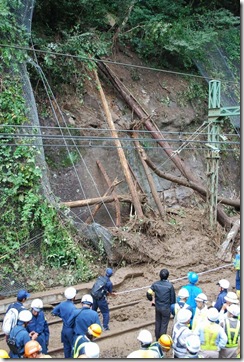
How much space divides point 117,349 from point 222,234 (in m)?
7.46

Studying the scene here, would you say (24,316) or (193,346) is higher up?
(193,346)

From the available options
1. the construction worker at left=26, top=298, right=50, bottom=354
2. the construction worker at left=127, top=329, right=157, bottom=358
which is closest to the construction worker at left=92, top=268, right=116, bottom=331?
the construction worker at left=26, top=298, right=50, bottom=354

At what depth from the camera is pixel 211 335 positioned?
22.3ft

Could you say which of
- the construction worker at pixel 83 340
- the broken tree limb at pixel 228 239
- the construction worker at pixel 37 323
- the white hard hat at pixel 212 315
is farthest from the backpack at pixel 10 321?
the broken tree limb at pixel 228 239

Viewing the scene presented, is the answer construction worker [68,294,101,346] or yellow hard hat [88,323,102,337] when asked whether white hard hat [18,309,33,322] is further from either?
yellow hard hat [88,323,102,337]

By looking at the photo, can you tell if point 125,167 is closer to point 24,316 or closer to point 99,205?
point 99,205

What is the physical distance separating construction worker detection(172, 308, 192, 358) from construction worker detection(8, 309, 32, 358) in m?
2.43

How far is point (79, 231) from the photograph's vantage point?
13602 mm

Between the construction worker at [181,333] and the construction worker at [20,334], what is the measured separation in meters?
2.43

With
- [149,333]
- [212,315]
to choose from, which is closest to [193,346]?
[149,333]

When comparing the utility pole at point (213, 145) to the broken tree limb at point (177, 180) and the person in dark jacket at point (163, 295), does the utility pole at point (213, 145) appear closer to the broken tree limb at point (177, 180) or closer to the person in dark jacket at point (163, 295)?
the broken tree limb at point (177, 180)

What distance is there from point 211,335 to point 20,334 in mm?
3174

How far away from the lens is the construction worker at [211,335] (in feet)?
22.2

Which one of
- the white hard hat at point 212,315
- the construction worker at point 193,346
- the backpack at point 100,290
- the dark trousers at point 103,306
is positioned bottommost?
the dark trousers at point 103,306
